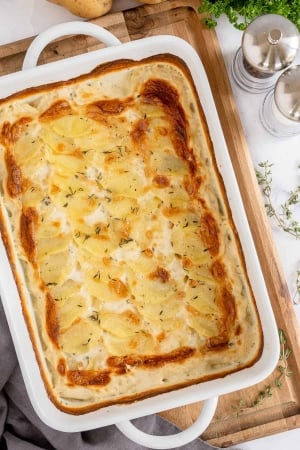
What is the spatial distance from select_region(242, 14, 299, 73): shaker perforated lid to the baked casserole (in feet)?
0.96

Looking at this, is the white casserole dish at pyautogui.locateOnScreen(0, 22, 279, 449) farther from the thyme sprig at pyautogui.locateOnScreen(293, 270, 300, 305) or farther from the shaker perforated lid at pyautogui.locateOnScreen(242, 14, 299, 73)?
the thyme sprig at pyautogui.locateOnScreen(293, 270, 300, 305)

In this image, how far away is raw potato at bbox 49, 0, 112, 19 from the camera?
100 inches

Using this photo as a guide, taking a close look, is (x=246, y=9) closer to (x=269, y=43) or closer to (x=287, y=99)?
(x=269, y=43)

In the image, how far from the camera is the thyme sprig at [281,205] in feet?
8.92

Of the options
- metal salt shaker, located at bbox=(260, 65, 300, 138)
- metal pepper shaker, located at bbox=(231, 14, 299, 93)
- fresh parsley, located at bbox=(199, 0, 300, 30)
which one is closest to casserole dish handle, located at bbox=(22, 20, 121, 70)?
fresh parsley, located at bbox=(199, 0, 300, 30)

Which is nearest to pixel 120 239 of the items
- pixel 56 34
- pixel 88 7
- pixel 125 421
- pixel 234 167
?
pixel 234 167

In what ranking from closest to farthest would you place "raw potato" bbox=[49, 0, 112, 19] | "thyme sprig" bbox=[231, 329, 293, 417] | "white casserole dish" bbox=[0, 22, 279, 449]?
"white casserole dish" bbox=[0, 22, 279, 449] → "raw potato" bbox=[49, 0, 112, 19] → "thyme sprig" bbox=[231, 329, 293, 417]

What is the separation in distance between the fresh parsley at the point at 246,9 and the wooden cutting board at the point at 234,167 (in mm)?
71

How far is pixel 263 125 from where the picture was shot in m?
2.76

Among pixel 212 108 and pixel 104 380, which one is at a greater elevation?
pixel 212 108

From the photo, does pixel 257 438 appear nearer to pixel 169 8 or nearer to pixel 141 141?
pixel 141 141

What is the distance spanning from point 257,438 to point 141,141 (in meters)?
1.36

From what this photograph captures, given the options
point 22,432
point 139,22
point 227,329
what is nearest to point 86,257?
point 227,329

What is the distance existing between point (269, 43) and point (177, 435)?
1564 millimetres
